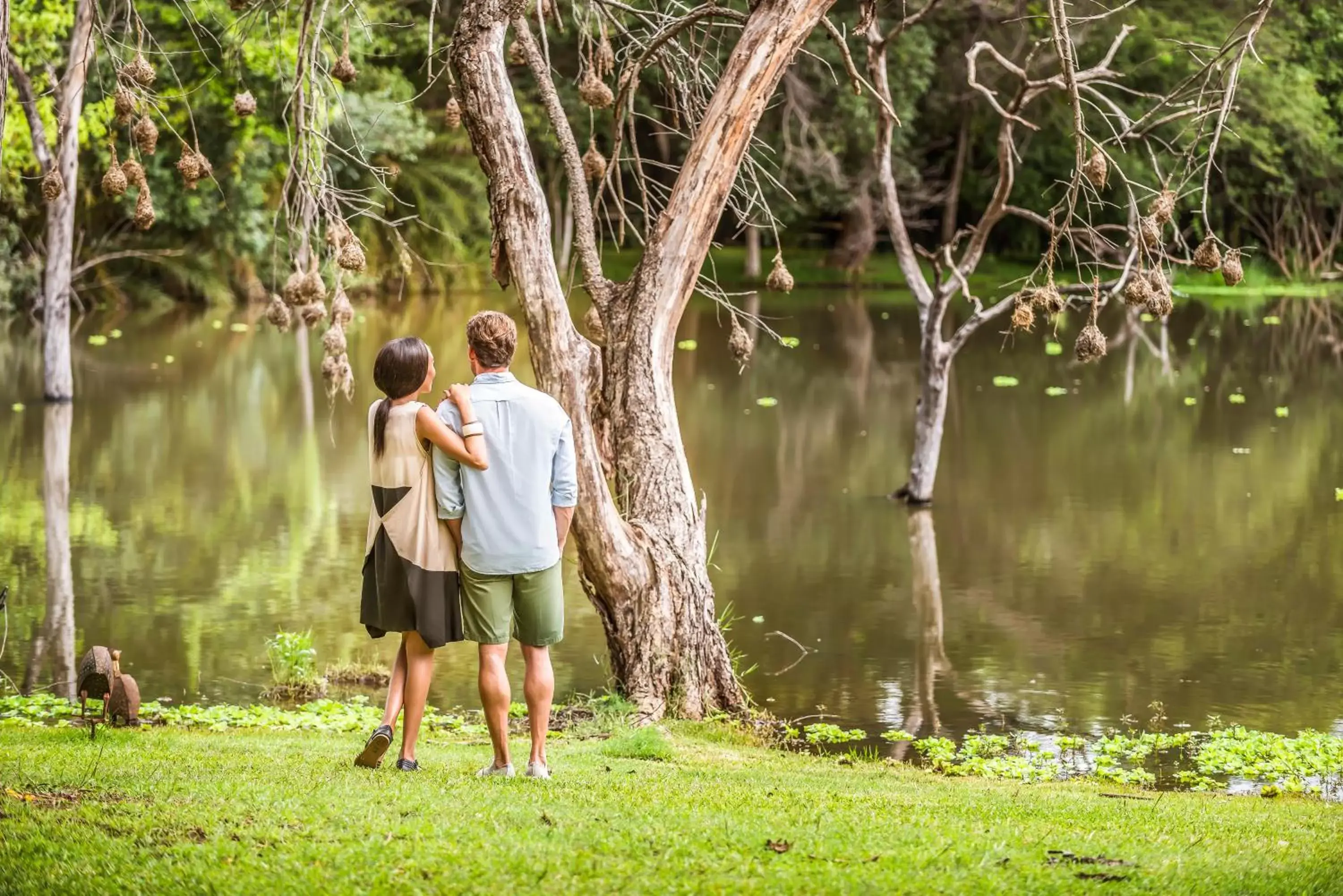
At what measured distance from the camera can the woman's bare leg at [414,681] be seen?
6336 mm

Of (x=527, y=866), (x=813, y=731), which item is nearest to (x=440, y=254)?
(x=813, y=731)

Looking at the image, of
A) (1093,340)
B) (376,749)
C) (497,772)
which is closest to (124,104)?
(376,749)

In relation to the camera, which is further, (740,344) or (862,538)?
(862,538)

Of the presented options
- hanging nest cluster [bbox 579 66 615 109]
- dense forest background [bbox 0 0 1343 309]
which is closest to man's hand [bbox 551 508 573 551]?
hanging nest cluster [bbox 579 66 615 109]

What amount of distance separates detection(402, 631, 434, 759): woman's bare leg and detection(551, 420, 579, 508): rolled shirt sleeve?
75 cm

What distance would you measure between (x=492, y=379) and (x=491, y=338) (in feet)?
0.55

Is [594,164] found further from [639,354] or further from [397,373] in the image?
[397,373]

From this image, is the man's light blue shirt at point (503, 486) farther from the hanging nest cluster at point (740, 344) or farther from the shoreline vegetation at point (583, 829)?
the hanging nest cluster at point (740, 344)

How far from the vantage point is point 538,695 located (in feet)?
21.1

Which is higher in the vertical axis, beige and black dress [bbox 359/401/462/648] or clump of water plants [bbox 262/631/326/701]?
beige and black dress [bbox 359/401/462/648]

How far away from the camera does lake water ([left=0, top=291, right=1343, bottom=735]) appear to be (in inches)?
432

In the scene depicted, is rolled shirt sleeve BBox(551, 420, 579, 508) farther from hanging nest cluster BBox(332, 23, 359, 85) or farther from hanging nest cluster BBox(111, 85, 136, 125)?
hanging nest cluster BBox(332, 23, 359, 85)

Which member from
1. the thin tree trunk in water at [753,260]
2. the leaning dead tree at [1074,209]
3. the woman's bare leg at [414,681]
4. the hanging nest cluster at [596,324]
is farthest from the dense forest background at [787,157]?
the woman's bare leg at [414,681]

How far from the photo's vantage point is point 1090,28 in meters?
43.6
